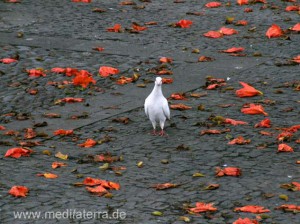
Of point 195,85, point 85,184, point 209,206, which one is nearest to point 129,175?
point 85,184

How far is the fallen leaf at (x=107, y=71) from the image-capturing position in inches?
417

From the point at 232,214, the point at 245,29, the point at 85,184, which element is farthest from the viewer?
the point at 245,29

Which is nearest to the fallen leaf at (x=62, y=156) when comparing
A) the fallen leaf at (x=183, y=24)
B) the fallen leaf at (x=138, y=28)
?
the fallen leaf at (x=138, y=28)

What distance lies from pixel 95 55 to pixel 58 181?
185 inches

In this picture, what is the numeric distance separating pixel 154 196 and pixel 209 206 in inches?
19.7

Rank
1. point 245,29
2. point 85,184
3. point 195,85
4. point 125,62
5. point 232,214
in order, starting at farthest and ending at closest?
point 245,29, point 125,62, point 195,85, point 85,184, point 232,214

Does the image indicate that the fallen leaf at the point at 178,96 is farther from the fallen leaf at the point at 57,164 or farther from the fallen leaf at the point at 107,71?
the fallen leaf at the point at 57,164

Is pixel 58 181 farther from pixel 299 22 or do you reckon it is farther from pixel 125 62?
pixel 299 22

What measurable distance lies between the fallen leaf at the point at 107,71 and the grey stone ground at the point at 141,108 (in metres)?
0.15

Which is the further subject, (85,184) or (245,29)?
(245,29)

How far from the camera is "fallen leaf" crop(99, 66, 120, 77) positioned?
10.6 meters

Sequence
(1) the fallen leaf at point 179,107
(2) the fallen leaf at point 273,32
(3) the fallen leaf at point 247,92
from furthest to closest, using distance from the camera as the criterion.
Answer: (2) the fallen leaf at point 273,32, (3) the fallen leaf at point 247,92, (1) the fallen leaf at point 179,107

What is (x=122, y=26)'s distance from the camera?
13305 millimetres

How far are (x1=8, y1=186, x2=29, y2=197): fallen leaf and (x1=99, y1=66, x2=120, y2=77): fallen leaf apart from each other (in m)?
3.97
